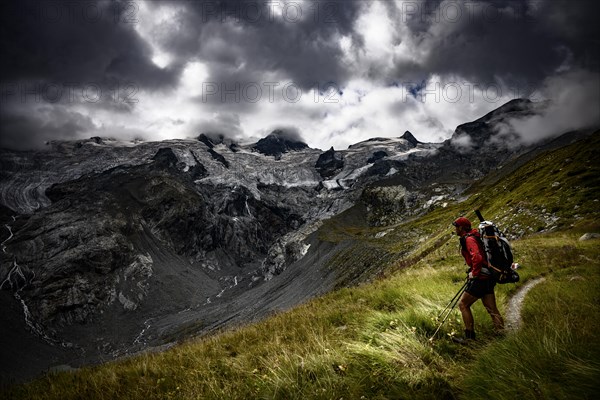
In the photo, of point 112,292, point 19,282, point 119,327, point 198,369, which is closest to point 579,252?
point 198,369

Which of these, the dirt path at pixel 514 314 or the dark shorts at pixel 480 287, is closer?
the dirt path at pixel 514 314

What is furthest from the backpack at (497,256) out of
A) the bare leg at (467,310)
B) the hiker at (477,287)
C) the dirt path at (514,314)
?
the dirt path at (514,314)

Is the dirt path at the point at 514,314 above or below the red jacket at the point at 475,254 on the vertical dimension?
below

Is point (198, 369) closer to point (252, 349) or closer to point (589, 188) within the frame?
point (252, 349)

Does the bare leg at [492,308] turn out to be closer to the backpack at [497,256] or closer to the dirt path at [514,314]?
the dirt path at [514,314]

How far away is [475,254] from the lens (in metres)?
6.77

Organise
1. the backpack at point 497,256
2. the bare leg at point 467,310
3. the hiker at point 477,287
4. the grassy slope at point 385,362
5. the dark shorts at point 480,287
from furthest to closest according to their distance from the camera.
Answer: the backpack at point 497,256 → the dark shorts at point 480,287 → the hiker at point 477,287 → the bare leg at point 467,310 → the grassy slope at point 385,362

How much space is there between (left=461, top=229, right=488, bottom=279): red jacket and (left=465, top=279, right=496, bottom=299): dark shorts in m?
0.10

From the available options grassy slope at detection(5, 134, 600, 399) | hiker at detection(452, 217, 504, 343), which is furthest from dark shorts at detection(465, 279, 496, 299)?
grassy slope at detection(5, 134, 600, 399)

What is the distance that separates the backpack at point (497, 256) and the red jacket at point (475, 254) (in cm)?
10

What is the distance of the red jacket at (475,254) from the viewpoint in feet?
22.0

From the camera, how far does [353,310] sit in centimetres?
909

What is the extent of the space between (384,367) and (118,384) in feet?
15.7

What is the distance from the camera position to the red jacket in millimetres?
6703
